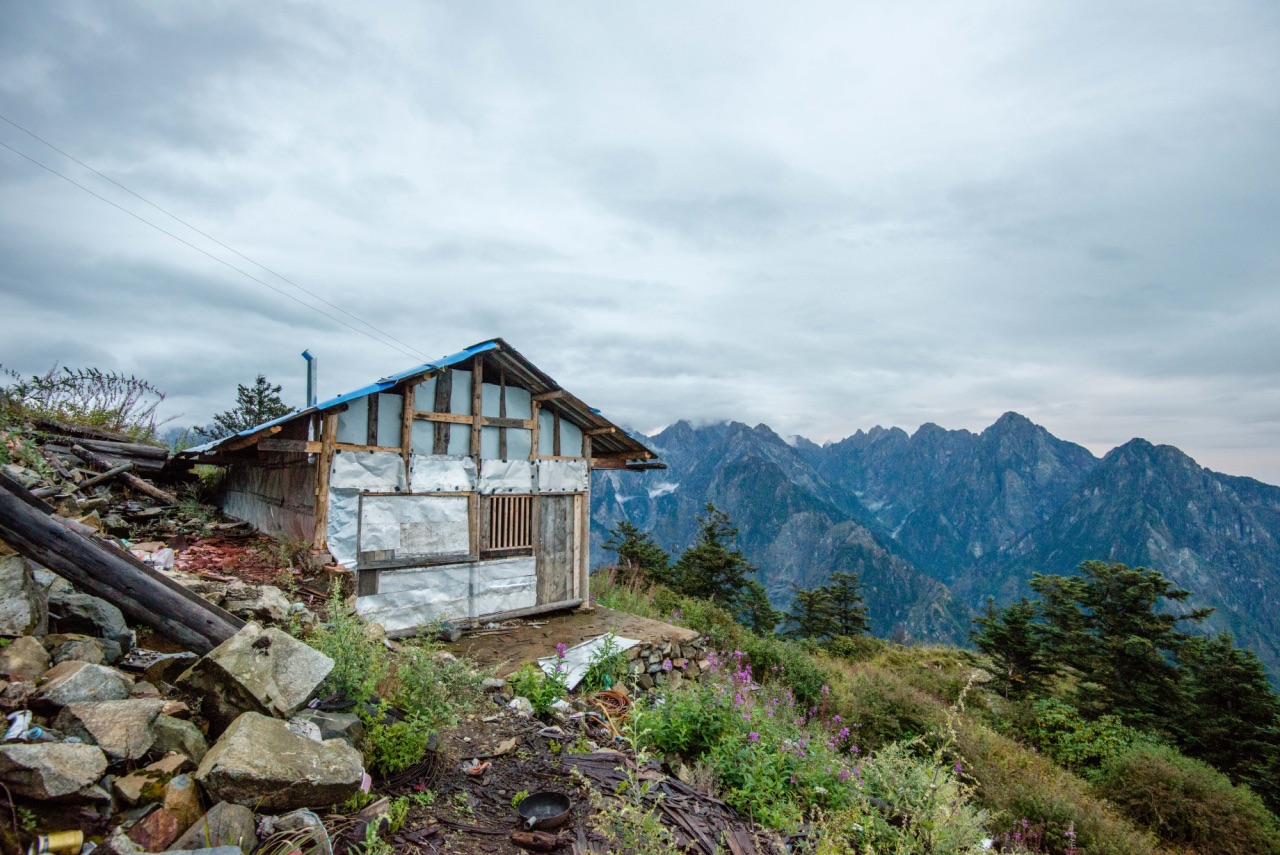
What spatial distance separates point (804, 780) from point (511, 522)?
7864mm

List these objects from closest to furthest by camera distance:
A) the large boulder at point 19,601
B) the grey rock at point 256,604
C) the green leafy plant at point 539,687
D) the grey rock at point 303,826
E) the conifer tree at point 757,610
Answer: the grey rock at point 303,826, the large boulder at point 19,601, the grey rock at point 256,604, the green leafy plant at point 539,687, the conifer tree at point 757,610

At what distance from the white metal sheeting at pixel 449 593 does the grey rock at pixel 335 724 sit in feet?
18.4

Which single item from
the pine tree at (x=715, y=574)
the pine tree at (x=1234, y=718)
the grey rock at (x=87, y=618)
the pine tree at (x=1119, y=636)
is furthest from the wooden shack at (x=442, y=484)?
the pine tree at (x=1234, y=718)

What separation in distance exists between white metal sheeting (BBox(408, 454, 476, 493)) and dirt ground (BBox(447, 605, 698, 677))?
109 inches

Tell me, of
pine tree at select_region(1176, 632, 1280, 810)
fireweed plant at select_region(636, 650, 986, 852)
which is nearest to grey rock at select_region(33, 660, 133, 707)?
fireweed plant at select_region(636, 650, 986, 852)

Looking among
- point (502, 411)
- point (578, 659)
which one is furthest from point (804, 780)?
point (502, 411)

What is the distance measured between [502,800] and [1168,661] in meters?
21.9

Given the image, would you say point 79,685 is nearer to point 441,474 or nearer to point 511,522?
point 441,474

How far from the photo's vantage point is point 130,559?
4.14 m

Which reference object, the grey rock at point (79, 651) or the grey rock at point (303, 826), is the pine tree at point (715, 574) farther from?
the grey rock at point (303, 826)

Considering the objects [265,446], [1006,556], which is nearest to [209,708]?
[265,446]

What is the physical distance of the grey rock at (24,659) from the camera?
316cm

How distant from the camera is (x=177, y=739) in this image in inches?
126

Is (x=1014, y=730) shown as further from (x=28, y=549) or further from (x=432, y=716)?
(x=28, y=549)
